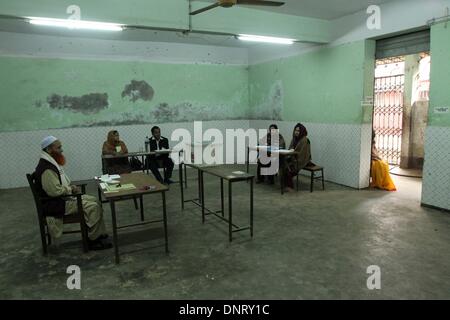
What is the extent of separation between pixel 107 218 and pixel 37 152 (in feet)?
10.7

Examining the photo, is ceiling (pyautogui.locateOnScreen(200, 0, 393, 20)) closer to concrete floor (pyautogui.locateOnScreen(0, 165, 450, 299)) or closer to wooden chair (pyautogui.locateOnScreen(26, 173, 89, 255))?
concrete floor (pyautogui.locateOnScreen(0, 165, 450, 299))

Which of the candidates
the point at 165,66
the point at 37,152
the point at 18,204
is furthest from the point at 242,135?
the point at 18,204

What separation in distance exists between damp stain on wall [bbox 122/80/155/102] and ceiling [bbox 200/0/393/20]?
10.8ft

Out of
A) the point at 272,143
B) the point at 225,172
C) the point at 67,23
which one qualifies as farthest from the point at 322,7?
the point at 67,23

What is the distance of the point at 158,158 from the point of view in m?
6.98

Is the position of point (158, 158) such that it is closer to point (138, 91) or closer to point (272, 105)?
point (138, 91)

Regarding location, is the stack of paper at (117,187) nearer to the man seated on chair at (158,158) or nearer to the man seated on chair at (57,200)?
the man seated on chair at (57,200)

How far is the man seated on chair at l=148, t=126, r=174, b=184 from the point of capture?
22.5 ft

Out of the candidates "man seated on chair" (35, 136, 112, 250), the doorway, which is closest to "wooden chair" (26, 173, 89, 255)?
"man seated on chair" (35, 136, 112, 250)

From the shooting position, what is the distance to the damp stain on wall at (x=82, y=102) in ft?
22.8

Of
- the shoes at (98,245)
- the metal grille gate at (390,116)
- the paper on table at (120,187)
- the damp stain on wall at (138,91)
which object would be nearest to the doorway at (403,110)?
the metal grille gate at (390,116)

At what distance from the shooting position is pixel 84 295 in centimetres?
282

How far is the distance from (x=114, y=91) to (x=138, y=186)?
456cm

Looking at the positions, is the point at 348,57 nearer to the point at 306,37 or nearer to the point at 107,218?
the point at 306,37
